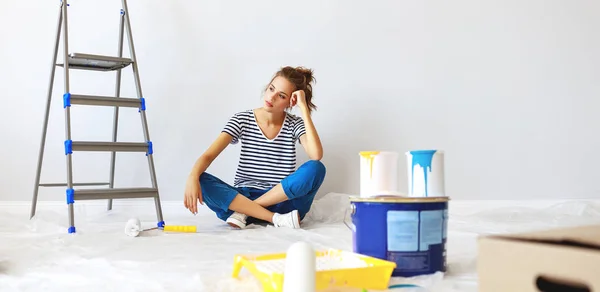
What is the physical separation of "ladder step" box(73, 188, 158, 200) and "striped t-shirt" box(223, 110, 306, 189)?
14.9 inches

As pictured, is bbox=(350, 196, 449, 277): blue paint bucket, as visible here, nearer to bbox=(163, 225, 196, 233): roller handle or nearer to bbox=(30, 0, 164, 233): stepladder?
bbox=(163, 225, 196, 233): roller handle

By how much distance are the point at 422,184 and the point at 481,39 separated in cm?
158

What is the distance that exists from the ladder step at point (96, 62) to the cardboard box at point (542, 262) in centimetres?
174

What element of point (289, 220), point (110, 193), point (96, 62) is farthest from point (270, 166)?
point (96, 62)

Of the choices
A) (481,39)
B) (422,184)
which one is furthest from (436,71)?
(422,184)

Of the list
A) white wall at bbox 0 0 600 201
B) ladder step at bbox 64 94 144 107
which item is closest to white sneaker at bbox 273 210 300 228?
white wall at bbox 0 0 600 201

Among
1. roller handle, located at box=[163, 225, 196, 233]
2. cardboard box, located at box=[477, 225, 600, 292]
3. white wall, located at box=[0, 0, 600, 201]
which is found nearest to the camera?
cardboard box, located at box=[477, 225, 600, 292]

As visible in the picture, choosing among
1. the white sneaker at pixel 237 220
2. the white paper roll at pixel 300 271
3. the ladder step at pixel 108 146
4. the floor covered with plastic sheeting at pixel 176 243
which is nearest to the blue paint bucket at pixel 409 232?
the floor covered with plastic sheeting at pixel 176 243

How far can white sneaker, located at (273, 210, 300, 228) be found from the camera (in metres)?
1.95

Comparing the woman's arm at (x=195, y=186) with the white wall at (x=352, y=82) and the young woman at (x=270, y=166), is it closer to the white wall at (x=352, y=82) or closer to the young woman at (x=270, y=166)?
the young woman at (x=270, y=166)

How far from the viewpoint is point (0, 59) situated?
2.50 metres

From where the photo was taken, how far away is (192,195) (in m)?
1.96

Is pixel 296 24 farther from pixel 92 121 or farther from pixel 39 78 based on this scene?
pixel 39 78

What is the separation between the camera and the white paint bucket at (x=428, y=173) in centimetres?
111
